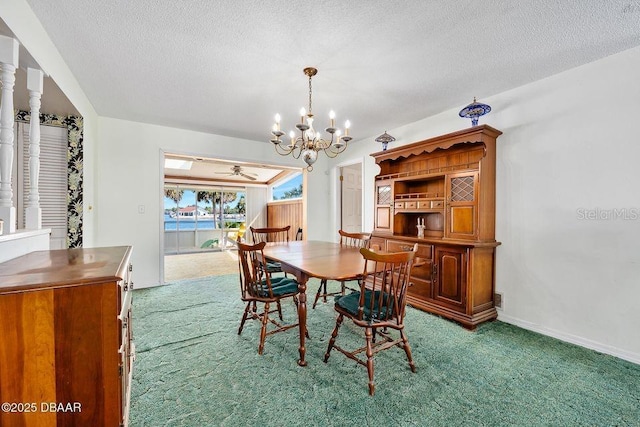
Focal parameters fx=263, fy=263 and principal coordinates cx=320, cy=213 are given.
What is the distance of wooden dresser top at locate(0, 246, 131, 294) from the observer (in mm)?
920

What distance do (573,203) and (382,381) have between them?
90.8 inches

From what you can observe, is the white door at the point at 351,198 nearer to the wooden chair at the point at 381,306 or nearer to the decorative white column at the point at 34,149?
the wooden chair at the point at 381,306

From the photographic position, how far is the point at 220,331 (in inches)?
100

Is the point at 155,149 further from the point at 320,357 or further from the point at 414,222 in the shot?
the point at 414,222

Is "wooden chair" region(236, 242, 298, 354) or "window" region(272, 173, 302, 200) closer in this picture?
"wooden chair" region(236, 242, 298, 354)

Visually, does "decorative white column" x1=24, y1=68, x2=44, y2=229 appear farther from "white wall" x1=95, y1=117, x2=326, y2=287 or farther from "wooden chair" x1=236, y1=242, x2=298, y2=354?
"white wall" x1=95, y1=117, x2=326, y2=287

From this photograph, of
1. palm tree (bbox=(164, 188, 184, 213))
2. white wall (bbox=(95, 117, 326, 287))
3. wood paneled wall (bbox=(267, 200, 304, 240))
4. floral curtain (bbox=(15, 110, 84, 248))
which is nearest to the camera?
floral curtain (bbox=(15, 110, 84, 248))

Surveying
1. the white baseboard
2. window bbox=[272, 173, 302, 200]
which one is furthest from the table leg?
window bbox=[272, 173, 302, 200]

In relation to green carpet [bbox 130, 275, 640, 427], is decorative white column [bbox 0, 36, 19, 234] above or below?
above

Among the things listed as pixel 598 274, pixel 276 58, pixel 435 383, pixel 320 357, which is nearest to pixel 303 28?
pixel 276 58

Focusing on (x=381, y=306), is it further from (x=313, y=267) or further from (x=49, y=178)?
(x=49, y=178)

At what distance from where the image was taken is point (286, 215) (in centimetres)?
788

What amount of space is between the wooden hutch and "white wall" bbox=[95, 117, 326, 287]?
342 centimetres

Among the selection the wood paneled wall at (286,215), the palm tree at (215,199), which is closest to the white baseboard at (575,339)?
the wood paneled wall at (286,215)
